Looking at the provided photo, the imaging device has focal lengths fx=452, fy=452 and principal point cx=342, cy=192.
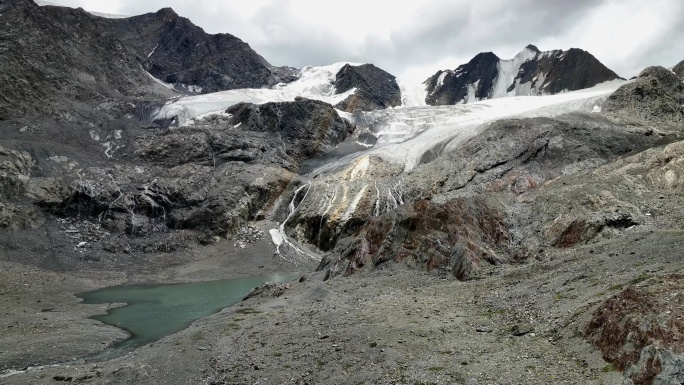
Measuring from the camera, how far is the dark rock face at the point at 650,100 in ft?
226

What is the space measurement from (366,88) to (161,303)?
138433 mm

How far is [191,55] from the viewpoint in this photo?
188m

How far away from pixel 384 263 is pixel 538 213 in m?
11.6

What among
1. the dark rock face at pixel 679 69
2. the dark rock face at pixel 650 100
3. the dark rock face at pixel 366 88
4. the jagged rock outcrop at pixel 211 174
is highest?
the dark rock face at pixel 366 88

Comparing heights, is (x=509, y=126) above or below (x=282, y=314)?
above

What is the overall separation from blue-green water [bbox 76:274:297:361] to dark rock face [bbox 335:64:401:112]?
110 meters

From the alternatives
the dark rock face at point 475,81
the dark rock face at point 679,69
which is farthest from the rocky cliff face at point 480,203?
the dark rock face at point 475,81

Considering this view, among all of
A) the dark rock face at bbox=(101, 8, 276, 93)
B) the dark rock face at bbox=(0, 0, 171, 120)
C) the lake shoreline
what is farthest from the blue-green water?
the dark rock face at bbox=(101, 8, 276, 93)

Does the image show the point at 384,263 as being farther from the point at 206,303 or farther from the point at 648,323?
the point at 648,323

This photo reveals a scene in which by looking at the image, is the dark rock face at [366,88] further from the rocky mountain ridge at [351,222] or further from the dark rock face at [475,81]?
the rocky mountain ridge at [351,222]

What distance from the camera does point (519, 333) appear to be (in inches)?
595

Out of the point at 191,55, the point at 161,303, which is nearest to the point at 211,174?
the point at 161,303

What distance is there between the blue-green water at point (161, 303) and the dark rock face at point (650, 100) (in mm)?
58360

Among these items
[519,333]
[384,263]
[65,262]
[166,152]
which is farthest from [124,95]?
[519,333]
